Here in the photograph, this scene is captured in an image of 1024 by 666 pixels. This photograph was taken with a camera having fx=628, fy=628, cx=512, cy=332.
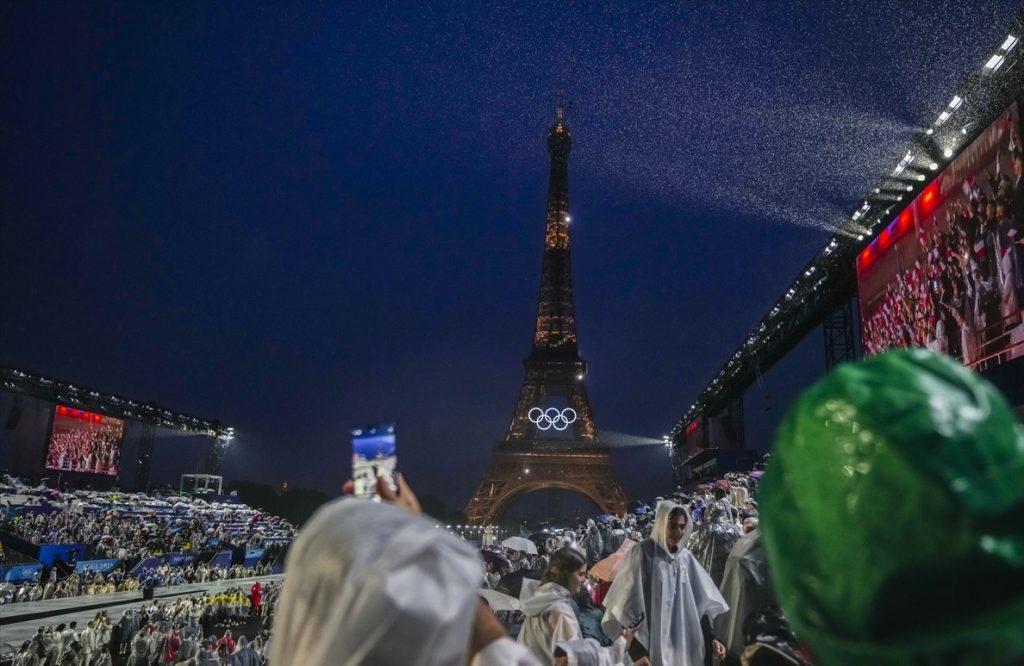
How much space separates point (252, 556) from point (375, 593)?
120 feet

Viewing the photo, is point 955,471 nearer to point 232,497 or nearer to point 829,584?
point 829,584

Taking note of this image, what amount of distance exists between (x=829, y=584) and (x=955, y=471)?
171mm

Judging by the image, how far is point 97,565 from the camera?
2350cm

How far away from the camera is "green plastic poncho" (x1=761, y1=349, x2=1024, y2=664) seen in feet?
1.93

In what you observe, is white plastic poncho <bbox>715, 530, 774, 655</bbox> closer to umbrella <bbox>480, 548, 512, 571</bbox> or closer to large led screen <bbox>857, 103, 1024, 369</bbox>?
large led screen <bbox>857, 103, 1024, 369</bbox>

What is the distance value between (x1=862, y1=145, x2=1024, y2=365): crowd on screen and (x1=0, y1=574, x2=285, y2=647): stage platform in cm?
1888

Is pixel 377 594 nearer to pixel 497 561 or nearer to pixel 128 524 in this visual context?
pixel 497 561

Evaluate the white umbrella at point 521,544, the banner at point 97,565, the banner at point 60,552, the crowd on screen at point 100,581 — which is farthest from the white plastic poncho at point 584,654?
the banner at point 60,552

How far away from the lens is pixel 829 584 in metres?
0.66

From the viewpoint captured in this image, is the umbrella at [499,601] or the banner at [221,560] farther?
the banner at [221,560]

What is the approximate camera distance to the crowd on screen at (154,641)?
10.7 m

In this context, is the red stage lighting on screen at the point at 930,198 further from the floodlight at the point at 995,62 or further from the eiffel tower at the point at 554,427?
the eiffel tower at the point at 554,427

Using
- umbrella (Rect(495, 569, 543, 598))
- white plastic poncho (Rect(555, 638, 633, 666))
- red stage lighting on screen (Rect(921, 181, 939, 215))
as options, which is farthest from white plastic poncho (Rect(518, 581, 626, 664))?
red stage lighting on screen (Rect(921, 181, 939, 215))

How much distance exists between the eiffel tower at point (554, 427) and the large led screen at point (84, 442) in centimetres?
2964
